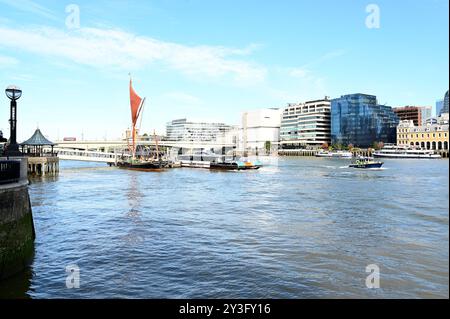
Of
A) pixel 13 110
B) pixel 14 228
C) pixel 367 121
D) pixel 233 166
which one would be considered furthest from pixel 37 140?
pixel 367 121

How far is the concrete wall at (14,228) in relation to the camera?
1497cm

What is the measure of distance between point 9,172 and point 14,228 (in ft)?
7.34

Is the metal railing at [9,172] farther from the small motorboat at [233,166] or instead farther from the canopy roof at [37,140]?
the small motorboat at [233,166]

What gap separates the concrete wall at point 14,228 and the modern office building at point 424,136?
169 meters

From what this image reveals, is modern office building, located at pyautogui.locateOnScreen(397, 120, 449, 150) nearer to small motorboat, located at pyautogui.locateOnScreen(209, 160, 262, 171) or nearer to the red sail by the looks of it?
small motorboat, located at pyautogui.locateOnScreen(209, 160, 262, 171)

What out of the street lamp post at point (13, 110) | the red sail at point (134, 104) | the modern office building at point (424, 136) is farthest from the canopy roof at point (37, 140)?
the modern office building at point (424, 136)

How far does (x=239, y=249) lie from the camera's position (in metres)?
19.7

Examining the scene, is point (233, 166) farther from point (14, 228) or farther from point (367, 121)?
point (367, 121)

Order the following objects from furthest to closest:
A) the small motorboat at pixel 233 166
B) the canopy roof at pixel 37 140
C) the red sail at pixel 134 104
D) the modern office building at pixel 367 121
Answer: the modern office building at pixel 367 121, the red sail at pixel 134 104, the small motorboat at pixel 233 166, the canopy roof at pixel 37 140

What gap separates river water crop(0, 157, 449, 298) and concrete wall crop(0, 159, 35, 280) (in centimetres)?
54

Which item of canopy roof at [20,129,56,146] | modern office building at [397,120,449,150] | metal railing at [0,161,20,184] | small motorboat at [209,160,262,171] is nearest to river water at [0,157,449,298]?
metal railing at [0,161,20,184]

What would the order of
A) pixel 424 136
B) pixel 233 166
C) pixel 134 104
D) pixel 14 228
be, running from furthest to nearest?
1. pixel 424 136
2. pixel 134 104
3. pixel 233 166
4. pixel 14 228

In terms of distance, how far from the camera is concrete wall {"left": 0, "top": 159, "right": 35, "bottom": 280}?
589 inches

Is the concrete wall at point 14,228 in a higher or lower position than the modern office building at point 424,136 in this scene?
lower
